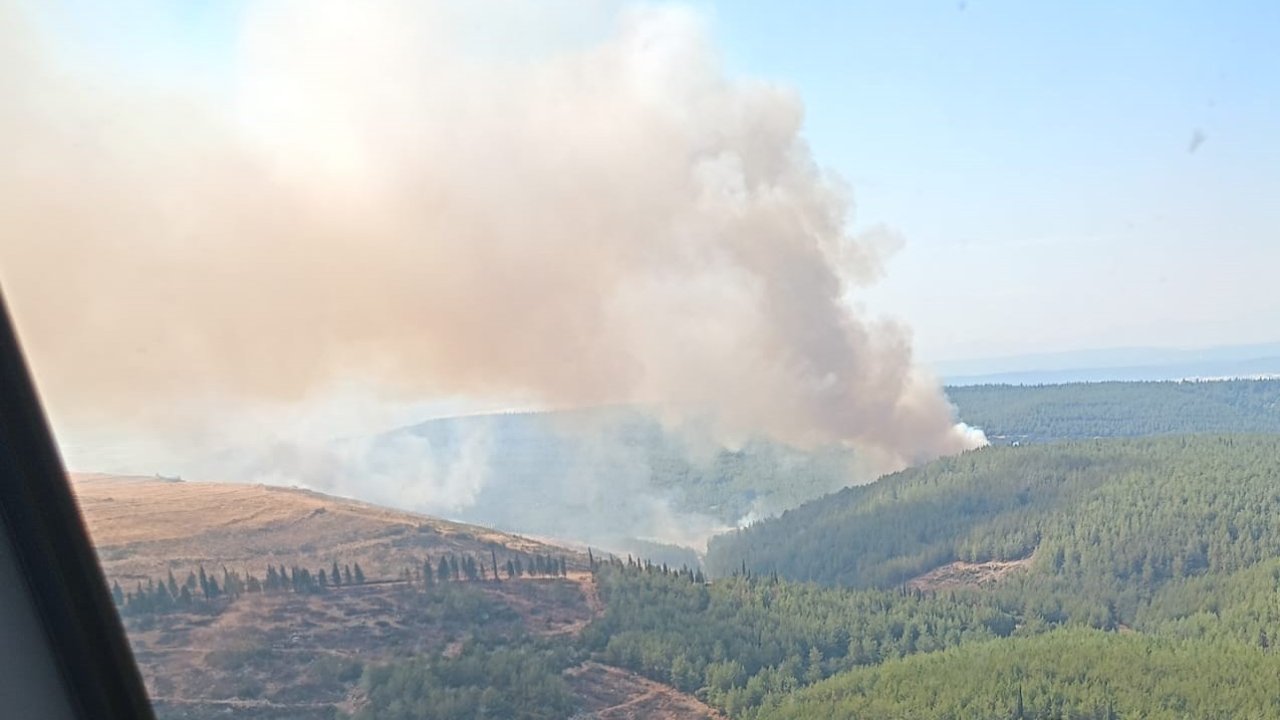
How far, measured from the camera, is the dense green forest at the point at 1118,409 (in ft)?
411

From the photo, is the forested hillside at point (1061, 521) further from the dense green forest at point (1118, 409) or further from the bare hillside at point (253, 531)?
the dense green forest at point (1118, 409)

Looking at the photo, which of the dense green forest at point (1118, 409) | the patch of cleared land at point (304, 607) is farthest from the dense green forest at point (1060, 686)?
the dense green forest at point (1118, 409)

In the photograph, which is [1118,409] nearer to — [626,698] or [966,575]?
[966,575]

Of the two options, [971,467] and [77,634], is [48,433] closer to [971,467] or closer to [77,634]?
[77,634]

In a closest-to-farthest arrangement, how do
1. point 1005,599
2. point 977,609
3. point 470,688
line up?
point 470,688 < point 977,609 < point 1005,599

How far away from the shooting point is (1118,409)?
135 meters

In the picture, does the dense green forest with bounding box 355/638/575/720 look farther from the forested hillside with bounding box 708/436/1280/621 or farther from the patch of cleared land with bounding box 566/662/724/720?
the forested hillside with bounding box 708/436/1280/621

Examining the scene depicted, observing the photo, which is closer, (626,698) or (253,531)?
(626,698)

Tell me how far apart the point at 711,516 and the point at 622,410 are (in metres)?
14.3

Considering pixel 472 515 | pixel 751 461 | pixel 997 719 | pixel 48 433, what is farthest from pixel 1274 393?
pixel 48 433

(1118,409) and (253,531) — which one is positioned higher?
(1118,409)

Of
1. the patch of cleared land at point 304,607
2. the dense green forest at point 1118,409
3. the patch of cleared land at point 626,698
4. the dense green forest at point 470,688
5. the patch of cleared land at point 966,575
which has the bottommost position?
the patch of cleared land at point 966,575

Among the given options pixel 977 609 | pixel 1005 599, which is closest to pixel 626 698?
pixel 977 609

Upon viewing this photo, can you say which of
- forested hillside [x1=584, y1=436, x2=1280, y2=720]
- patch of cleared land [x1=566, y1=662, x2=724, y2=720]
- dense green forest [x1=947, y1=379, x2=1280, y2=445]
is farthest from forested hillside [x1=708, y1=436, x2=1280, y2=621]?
dense green forest [x1=947, y1=379, x2=1280, y2=445]
